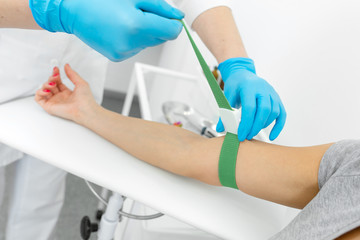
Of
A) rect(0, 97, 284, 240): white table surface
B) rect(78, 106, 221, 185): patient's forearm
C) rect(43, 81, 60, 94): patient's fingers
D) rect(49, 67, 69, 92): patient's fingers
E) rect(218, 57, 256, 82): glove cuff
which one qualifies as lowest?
rect(0, 97, 284, 240): white table surface

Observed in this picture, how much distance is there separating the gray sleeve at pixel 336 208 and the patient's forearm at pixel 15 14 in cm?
67

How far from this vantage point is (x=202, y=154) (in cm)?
78

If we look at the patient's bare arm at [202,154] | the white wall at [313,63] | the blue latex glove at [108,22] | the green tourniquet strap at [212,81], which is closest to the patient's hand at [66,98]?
the patient's bare arm at [202,154]

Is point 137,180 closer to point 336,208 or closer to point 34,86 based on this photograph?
point 336,208

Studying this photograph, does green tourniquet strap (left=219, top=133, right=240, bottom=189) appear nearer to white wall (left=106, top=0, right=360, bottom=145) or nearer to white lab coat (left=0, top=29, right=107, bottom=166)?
white wall (left=106, top=0, right=360, bottom=145)

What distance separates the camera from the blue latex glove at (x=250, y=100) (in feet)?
2.47

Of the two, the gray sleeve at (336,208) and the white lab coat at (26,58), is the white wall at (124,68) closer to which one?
the white lab coat at (26,58)

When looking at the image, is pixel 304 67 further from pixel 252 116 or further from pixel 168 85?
pixel 168 85

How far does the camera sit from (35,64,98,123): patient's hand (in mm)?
841

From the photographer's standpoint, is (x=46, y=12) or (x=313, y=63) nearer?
(x=46, y=12)

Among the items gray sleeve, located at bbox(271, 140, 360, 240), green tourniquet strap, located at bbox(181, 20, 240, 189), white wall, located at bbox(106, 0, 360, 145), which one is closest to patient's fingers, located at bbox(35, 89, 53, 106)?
green tourniquet strap, located at bbox(181, 20, 240, 189)

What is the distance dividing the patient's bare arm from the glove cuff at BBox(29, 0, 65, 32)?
Answer: 0.75 ft

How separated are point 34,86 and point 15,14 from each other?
1.01 feet

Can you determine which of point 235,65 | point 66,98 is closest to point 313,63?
point 235,65
